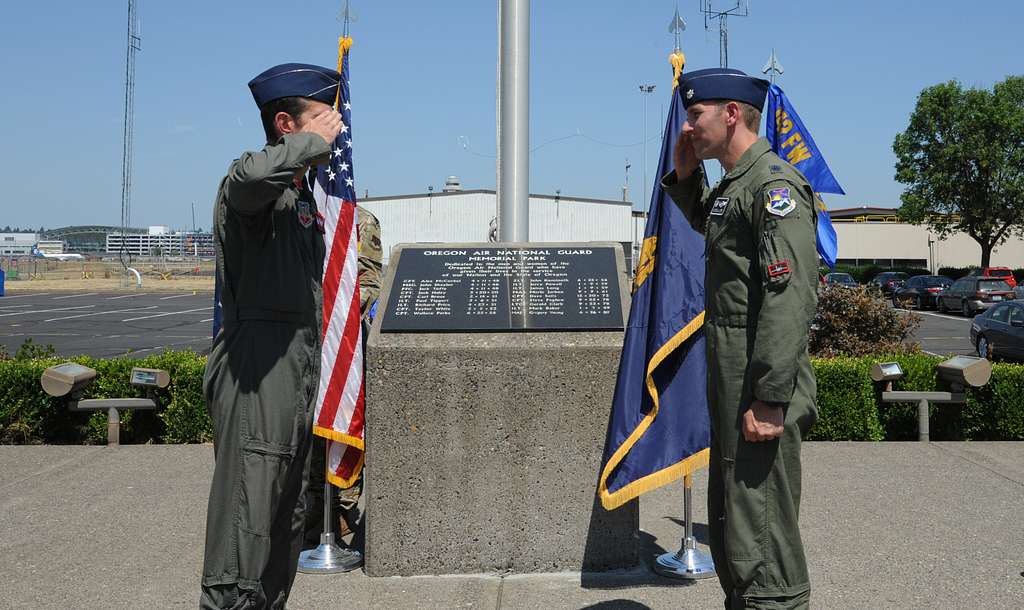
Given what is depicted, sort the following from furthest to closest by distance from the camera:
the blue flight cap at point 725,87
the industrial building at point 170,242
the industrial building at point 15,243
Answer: the industrial building at point 15,243
the industrial building at point 170,242
the blue flight cap at point 725,87

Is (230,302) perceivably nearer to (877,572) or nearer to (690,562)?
(690,562)

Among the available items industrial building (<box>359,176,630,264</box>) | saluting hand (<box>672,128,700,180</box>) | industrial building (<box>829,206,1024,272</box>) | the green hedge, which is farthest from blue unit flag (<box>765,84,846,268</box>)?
industrial building (<box>829,206,1024,272</box>)

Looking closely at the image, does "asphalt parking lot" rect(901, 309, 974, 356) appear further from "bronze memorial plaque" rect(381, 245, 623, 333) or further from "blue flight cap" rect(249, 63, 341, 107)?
"blue flight cap" rect(249, 63, 341, 107)

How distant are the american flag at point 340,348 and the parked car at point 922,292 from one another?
3399 cm

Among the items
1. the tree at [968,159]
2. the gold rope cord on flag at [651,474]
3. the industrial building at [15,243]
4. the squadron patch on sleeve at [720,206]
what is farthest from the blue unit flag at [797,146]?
the industrial building at [15,243]

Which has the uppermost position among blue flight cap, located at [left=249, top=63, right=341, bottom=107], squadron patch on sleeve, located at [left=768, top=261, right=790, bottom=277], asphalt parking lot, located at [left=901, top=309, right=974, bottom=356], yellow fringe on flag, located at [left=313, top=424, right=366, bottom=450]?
blue flight cap, located at [left=249, top=63, right=341, bottom=107]

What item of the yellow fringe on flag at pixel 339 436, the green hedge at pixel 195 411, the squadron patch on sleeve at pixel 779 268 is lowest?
the green hedge at pixel 195 411

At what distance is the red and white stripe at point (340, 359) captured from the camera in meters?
5.18

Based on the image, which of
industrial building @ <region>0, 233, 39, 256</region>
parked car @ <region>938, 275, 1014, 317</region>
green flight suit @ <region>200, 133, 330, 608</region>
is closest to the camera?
green flight suit @ <region>200, 133, 330, 608</region>

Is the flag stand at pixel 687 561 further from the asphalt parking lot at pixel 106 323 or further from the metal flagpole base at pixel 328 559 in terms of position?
the asphalt parking lot at pixel 106 323

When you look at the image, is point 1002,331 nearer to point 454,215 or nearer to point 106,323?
point 106,323

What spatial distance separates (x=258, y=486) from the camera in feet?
10.2

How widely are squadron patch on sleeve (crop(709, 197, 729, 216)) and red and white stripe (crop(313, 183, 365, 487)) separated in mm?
2474

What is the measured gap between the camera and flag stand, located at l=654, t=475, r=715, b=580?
4934 mm
